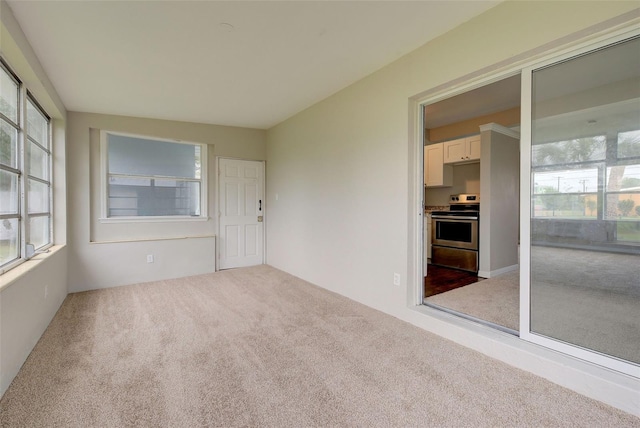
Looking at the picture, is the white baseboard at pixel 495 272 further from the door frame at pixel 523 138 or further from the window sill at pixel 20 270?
the window sill at pixel 20 270

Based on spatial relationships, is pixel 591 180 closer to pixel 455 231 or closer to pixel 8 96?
pixel 455 231

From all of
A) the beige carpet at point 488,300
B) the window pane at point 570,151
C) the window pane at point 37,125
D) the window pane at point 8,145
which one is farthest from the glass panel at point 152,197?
the window pane at point 570,151

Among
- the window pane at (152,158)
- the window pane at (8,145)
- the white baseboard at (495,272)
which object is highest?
the window pane at (152,158)

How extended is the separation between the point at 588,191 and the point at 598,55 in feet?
2.77

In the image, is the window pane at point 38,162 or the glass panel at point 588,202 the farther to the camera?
the window pane at point 38,162

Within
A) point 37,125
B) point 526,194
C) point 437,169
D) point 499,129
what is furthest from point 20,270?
point 499,129

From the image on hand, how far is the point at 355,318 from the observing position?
9.64 feet

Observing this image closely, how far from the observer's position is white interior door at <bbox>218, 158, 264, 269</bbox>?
521cm

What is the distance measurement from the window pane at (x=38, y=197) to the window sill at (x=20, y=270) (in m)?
0.47

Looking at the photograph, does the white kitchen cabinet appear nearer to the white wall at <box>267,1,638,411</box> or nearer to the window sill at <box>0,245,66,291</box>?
the white wall at <box>267,1,638,411</box>

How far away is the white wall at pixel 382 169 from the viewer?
1.91 meters

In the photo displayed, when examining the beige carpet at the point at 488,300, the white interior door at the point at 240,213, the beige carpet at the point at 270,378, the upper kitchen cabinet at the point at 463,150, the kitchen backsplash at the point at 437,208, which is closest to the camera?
the beige carpet at the point at 270,378

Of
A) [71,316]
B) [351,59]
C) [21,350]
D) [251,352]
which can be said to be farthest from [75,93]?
[251,352]

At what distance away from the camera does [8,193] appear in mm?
2332
